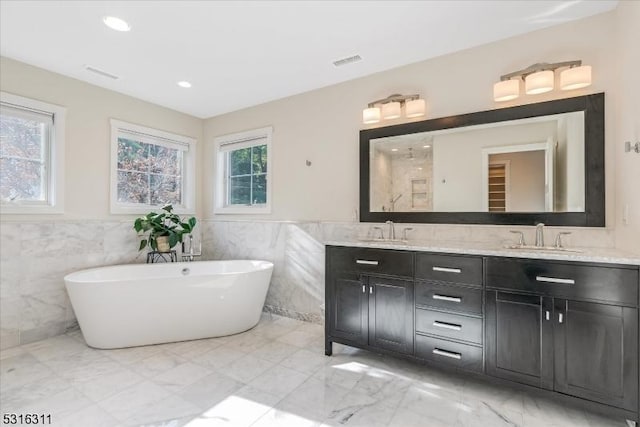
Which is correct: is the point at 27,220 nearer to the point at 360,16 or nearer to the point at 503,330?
the point at 360,16

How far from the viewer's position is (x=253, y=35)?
2348 mm

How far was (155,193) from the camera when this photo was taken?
385 cm

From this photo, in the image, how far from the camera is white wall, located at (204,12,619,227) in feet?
6.88

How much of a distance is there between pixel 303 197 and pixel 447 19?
2.02 m

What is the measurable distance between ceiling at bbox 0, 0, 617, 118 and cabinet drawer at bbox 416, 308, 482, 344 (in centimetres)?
203

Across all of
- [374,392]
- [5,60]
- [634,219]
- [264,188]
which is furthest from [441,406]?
[5,60]

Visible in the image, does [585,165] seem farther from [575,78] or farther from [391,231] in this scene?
[391,231]

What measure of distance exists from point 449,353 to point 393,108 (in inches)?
79.1

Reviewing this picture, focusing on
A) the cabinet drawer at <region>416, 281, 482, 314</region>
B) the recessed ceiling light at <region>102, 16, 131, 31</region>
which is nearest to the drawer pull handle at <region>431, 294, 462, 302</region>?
the cabinet drawer at <region>416, 281, 482, 314</region>

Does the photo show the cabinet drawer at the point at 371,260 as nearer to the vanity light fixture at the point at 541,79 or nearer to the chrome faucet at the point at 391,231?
the chrome faucet at the point at 391,231

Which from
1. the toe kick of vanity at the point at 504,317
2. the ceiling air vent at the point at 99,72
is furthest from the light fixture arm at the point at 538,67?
the ceiling air vent at the point at 99,72

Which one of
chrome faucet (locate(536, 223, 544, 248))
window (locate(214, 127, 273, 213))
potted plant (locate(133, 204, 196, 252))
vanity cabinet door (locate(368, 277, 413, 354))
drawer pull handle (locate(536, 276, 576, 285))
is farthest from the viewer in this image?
window (locate(214, 127, 273, 213))

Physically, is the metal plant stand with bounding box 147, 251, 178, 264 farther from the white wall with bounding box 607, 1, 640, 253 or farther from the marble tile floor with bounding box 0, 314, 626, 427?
the white wall with bounding box 607, 1, 640, 253

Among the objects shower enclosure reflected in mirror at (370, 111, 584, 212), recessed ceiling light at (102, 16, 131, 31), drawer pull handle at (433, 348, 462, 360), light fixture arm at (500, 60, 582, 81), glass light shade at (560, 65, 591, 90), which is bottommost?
drawer pull handle at (433, 348, 462, 360)
